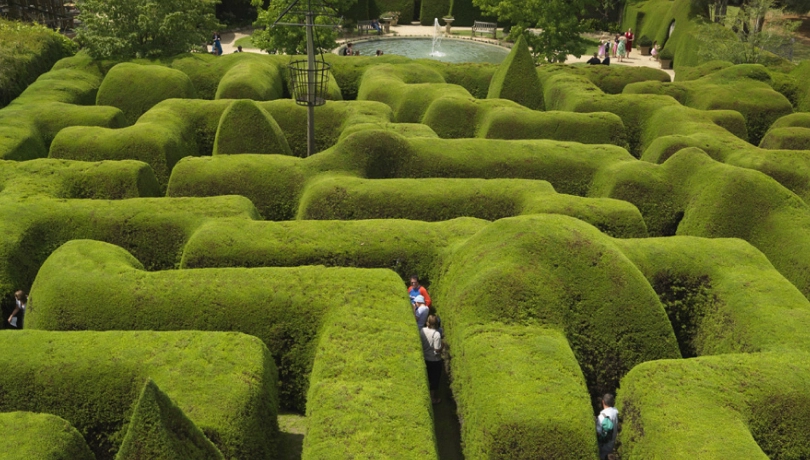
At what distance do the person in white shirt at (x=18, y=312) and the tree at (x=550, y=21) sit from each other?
31.2 meters

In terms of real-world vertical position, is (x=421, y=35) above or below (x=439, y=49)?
above

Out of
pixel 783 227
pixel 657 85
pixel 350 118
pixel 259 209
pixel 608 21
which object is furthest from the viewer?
pixel 608 21

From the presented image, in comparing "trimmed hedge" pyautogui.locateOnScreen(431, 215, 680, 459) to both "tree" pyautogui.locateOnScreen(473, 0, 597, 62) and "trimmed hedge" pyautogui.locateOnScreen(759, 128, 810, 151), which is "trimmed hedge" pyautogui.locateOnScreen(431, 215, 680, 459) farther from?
"tree" pyautogui.locateOnScreen(473, 0, 597, 62)

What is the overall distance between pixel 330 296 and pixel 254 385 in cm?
240

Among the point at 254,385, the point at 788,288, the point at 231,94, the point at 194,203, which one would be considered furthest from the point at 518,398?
the point at 231,94

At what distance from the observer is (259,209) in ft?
59.6

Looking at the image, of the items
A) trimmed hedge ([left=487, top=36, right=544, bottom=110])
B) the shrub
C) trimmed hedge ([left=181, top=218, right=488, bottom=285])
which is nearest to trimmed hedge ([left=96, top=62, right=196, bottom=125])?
trimmed hedge ([left=487, top=36, right=544, bottom=110])

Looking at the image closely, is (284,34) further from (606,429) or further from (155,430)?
(155,430)

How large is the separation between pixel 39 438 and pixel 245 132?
13031 millimetres

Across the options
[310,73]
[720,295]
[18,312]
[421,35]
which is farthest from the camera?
[421,35]

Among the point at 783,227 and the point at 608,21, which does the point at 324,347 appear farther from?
the point at 608,21

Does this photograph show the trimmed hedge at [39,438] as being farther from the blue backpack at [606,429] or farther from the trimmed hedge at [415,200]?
the trimmed hedge at [415,200]

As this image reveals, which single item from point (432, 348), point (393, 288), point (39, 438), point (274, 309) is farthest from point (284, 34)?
point (39, 438)

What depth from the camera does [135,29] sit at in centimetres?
3203
